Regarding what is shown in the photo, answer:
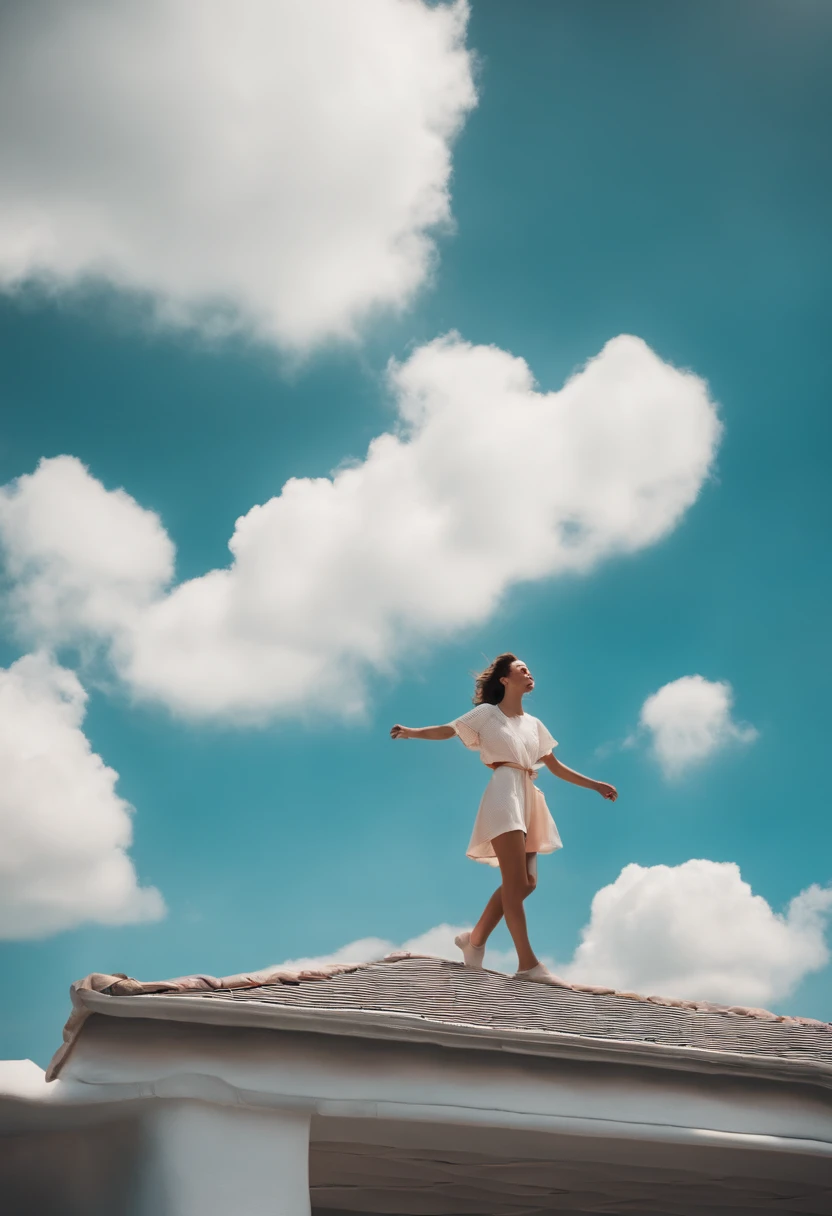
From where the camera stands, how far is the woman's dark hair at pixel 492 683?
8.34m

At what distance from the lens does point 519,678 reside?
27.0 feet

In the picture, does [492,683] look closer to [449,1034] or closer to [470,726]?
[470,726]

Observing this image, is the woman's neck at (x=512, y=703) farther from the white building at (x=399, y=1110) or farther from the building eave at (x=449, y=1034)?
the building eave at (x=449, y=1034)

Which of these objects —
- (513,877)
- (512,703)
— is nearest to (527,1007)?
(513,877)

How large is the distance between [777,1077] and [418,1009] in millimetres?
1667

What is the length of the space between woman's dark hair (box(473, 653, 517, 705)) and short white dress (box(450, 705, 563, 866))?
251 millimetres

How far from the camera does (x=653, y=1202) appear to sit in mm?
5398

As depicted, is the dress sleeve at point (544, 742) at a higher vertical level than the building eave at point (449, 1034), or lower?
higher

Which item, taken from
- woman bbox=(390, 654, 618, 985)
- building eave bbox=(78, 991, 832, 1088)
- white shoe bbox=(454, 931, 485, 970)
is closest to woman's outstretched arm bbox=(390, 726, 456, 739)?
woman bbox=(390, 654, 618, 985)

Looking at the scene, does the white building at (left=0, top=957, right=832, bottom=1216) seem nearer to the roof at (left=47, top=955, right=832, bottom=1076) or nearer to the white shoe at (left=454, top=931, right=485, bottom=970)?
the roof at (left=47, top=955, right=832, bottom=1076)

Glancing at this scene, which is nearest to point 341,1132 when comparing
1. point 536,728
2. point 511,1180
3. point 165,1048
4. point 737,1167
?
point 165,1048

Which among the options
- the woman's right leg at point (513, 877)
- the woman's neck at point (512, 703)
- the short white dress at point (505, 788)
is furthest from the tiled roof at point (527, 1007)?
the woman's neck at point (512, 703)

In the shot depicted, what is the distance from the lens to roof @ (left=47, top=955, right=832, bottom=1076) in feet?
12.9

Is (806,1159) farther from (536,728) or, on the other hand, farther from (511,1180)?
(536,728)
